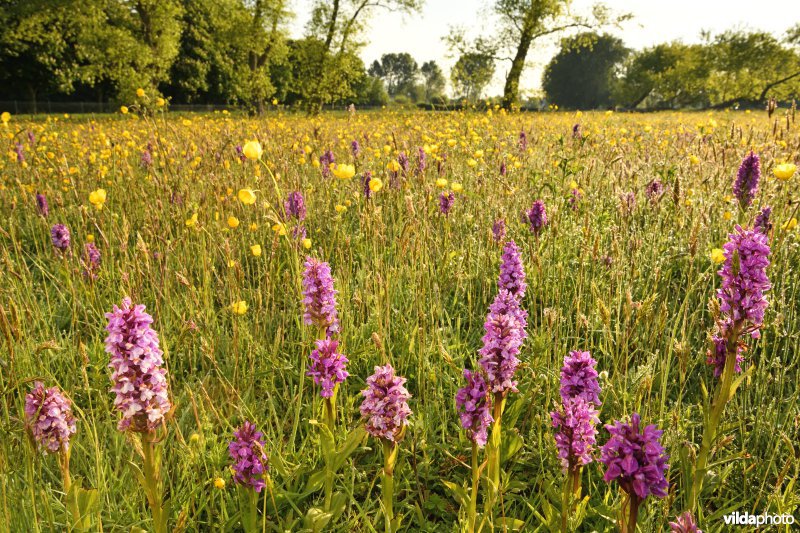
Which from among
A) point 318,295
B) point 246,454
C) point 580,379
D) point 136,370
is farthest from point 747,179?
point 136,370

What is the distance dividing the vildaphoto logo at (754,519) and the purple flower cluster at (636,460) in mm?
758

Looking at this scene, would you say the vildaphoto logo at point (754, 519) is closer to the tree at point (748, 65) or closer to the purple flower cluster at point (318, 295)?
the purple flower cluster at point (318, 295)

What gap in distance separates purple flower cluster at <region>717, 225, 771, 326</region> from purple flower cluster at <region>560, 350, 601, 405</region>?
1.23 feet

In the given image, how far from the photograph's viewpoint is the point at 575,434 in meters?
1.21

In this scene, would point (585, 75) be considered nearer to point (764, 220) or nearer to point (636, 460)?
point (764, 220)

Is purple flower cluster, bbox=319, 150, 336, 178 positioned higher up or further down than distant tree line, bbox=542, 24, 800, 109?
further down

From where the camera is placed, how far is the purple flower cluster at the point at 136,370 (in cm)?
107

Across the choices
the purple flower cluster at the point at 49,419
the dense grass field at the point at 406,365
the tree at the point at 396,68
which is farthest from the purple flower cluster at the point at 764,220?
the tree at the point at 396,68

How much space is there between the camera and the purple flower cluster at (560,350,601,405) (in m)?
1.23

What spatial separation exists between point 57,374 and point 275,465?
1355 millimetres

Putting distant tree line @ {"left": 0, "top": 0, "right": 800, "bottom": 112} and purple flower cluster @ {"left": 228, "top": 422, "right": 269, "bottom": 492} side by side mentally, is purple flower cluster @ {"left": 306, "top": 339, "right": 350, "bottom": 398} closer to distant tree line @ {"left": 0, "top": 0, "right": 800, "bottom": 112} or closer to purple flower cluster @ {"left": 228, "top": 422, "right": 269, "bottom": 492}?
purple flower cluster @ {"left": 228, "top": 422, "right": 269, "bottom": 492}

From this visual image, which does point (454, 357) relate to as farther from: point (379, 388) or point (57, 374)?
point (57, 374)

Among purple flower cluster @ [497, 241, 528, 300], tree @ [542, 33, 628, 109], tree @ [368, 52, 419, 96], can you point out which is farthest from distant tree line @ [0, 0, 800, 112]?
tree @ [368, 52, 419, 96]

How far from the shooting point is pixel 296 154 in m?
6.02
